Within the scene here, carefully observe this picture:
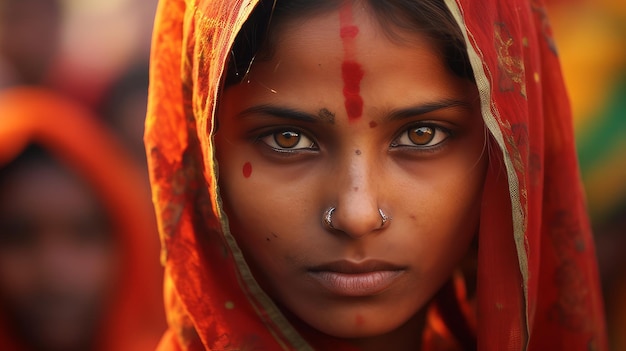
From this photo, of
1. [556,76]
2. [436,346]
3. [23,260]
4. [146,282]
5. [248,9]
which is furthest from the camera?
[146,282]

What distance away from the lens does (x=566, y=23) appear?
3.04 meters

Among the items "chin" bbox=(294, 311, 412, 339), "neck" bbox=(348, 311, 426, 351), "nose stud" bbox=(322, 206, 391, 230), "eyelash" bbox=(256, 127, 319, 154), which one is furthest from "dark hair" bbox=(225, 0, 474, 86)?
"neck" bbox=(348, 311, 426, 351)

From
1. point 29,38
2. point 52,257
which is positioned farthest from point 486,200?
point 29,38

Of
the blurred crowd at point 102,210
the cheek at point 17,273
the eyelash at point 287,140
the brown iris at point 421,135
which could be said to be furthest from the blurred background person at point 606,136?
the cheek at point 17,273

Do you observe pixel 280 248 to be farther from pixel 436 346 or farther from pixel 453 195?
pixel 436 346

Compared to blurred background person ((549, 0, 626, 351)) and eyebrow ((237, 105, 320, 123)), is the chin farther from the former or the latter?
blurred background person ((549, 0, 626, 351))

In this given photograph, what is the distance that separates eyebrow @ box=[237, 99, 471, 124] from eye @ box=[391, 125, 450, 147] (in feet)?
0.14

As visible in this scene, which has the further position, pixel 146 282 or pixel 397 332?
pixel 146 282

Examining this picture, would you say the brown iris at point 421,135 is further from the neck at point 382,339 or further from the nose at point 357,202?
the neck at point 382,339

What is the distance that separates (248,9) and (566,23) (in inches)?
78.1

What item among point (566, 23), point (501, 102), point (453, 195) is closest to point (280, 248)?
point (453, 195)

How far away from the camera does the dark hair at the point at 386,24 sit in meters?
1.35

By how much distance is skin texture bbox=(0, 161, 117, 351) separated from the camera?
2.65 m

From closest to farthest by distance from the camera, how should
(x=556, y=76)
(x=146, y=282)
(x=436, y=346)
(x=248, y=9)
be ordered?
(x=248, y=9) < (x=556, y=76) < (x=436, y=346) < (x=146, y=282)
